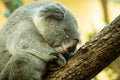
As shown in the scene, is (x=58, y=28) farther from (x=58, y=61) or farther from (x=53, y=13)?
(x=58, y=61)

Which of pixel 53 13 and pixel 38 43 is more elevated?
pixel 53 13

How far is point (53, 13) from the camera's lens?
3223 millimetres

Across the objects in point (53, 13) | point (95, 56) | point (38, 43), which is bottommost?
point (95, 56)

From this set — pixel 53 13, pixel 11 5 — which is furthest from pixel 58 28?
pixel 11 5

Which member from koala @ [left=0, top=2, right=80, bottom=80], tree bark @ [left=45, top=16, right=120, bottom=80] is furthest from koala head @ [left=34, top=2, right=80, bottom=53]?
tree bark @ [left=45, top=16, right=120, bottom=80]

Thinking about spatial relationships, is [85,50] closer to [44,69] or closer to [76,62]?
[76,62]

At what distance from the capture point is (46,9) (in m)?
3.24

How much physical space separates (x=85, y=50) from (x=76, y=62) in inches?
5.1

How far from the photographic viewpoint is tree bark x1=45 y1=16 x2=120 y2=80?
288 cm

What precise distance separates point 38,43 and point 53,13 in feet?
0.94

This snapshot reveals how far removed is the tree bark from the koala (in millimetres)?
104

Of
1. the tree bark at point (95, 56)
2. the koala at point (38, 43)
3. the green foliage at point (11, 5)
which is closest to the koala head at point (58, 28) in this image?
the koala at point (38, 43)

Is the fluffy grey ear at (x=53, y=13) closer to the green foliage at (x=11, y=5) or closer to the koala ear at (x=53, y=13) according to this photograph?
the koala ear at (x=53, y=13)

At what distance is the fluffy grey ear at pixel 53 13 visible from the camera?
10.5ft
